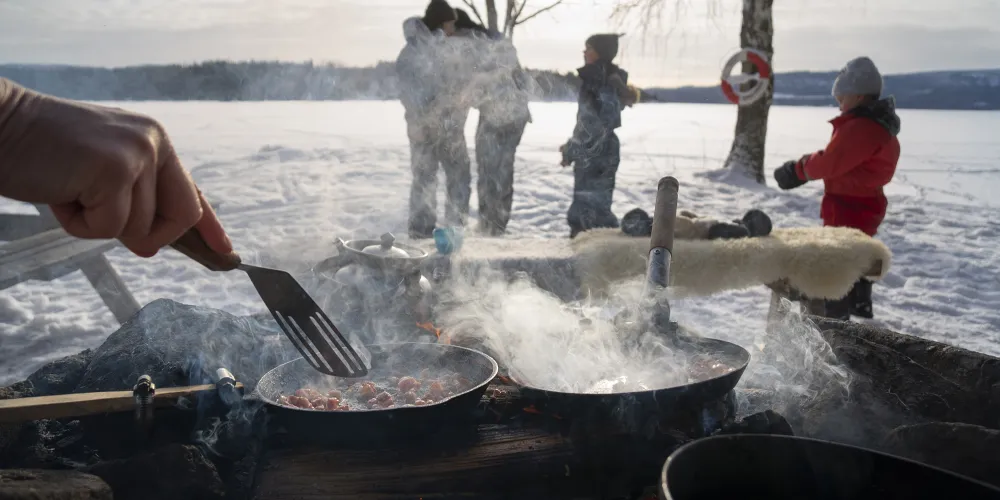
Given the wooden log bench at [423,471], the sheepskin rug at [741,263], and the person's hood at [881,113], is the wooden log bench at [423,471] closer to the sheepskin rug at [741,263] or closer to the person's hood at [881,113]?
the sheepskin rug at [741,263]

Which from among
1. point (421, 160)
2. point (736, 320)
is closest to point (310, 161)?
point (421, 160)

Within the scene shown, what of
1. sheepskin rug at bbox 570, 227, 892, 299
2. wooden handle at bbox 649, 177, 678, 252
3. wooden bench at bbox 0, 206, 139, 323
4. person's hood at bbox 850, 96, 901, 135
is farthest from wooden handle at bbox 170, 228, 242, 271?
person's hood at bbox 850, 96, 901, 135

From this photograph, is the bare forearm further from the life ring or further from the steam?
the life ring

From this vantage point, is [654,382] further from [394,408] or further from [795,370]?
[394,408]

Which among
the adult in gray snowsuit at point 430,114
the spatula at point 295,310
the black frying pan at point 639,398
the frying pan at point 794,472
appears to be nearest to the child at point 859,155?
the adult in gray snowsuit at point 430,114

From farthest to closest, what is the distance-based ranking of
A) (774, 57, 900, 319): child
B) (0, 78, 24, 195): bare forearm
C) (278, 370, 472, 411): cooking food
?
1. (774, 57, 900, 319): child
2. (278, 370, 472, 411): cooking food
3. (0, 78, 24, 195): bare forearm

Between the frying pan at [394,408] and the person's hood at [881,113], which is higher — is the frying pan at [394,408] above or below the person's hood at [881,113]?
below

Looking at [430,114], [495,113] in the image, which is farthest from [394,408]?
[495,113]

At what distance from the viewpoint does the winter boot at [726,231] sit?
5441 millimetres

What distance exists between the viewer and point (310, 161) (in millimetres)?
13320

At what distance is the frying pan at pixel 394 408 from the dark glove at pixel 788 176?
177 inches

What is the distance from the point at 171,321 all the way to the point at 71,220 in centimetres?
181

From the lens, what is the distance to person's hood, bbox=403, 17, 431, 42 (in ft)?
22.9

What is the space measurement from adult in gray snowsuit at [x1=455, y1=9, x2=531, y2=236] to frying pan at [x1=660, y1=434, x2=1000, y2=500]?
22.1 feet
